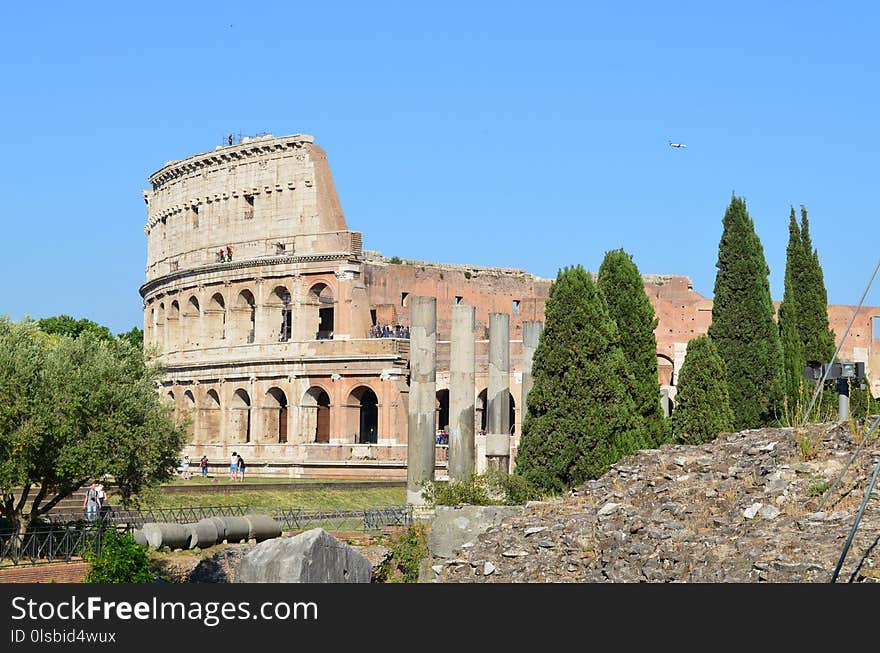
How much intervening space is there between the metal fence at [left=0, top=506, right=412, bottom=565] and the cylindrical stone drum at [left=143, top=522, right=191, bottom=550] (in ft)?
1.50

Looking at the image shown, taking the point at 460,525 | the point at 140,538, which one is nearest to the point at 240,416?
Result: the point at 140,538

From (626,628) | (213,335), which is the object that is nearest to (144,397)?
(626,628)

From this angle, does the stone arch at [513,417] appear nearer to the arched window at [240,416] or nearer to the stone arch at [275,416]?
the stone arch at [275,416]

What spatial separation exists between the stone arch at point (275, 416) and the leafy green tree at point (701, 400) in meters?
30.6

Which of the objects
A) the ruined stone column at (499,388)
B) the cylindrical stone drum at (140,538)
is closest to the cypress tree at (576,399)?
the ruined stone column at (499,388)

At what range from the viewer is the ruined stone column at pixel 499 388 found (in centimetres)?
3728

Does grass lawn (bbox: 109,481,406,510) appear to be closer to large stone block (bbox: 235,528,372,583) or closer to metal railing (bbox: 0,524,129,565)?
metal railing (bbox: 0,524,129,565)

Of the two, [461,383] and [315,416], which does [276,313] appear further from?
[461,383]

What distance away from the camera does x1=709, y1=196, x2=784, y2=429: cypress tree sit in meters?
37.8

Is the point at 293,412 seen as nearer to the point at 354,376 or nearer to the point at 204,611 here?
the point at 354,376

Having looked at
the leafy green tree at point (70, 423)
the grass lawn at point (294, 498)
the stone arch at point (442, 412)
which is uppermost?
the stone arch at point (442, 412)

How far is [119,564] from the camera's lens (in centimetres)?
2278

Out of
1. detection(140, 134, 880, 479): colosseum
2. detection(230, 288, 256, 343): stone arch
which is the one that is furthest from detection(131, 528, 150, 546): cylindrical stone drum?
detection(230, 288, 256, 343): stone arch

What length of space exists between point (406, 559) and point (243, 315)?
122 ft
